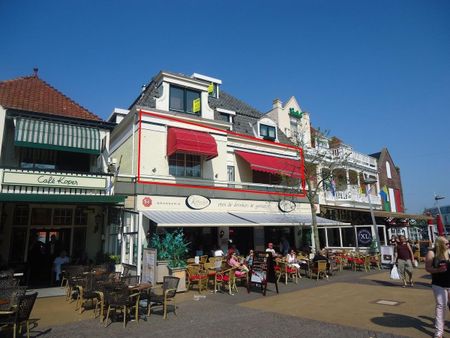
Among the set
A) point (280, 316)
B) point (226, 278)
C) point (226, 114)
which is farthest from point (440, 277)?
point (226, 114)

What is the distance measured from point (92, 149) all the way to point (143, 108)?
3.05 metres

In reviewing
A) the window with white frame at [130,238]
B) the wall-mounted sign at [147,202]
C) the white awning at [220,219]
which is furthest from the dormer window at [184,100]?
the window with white frame at [130,238]

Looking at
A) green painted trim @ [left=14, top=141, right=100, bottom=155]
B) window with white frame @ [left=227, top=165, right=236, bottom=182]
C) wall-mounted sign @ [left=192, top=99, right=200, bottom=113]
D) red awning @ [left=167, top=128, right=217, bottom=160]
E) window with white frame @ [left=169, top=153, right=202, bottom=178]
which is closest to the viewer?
green painted trim @ [left=14, top=141, right=100, bottom=155]

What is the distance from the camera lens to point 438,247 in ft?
20.3

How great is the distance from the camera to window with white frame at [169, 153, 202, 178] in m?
16.5

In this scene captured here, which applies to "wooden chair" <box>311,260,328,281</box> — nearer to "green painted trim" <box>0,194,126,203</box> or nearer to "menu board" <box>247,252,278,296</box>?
"menu board" <box>247,252,278,296</box>

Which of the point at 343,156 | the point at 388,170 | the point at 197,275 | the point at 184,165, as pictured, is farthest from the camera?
the point at 388,170

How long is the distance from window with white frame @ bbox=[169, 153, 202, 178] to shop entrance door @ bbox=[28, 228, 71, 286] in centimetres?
575

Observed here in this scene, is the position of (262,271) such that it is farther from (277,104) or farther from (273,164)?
(277,104)

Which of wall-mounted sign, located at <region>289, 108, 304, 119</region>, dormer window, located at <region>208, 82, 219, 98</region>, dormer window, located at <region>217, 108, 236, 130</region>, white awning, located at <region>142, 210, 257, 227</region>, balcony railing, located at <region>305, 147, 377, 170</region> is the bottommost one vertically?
white awning, located at <region>142, 210, 257, 227</region>

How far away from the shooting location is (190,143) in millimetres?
15789

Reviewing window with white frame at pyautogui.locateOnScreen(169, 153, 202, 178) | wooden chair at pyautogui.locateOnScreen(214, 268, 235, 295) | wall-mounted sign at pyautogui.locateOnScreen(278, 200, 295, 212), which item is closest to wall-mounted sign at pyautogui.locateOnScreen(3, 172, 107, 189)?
window with white frame at pyautogui.locateOnScreen(169, 153, 202, 178)

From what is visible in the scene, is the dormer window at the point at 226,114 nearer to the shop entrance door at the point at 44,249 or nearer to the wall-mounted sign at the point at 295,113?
the wall-mounted sign at the point at 295,113

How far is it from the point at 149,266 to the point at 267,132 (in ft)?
43.8
